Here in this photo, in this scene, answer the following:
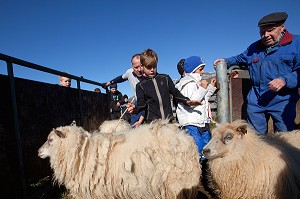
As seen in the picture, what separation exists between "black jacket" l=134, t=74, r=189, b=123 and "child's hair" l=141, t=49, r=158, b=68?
210mm

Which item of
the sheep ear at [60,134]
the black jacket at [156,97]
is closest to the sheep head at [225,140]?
the black jacket at [156,97]

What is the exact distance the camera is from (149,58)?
3141mm

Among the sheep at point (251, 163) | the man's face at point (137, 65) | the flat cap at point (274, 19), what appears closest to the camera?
the sheep at point (251, 163)

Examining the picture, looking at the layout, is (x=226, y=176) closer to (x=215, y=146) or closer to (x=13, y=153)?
(x=215, y=146)

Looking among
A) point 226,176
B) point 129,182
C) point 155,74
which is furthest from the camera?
point 155,74

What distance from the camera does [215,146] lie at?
2.57m

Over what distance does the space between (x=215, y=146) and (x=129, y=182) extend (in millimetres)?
1022

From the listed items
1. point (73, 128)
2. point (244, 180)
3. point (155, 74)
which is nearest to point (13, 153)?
point (73, 128)

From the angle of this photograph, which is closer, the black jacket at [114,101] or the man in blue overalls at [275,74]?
the man in blue overalls at [275,74]

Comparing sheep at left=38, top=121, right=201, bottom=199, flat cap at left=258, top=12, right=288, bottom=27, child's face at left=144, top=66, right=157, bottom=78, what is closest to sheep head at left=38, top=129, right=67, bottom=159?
sheep at left=38, top=121, right=201, bottom=199

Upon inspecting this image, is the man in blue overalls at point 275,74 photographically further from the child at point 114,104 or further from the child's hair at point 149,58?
the child at point 114,104

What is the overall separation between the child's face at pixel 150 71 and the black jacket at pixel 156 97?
6 centimetres

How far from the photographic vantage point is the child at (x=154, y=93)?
3.18m

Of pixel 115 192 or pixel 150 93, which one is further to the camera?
pixel 150 93
